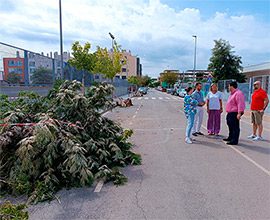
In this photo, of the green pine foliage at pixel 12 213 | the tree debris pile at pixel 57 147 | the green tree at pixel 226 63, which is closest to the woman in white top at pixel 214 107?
the tree debris pile at pixel 57 147

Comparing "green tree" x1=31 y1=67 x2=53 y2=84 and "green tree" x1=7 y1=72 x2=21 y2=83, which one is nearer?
"green tree" x1=7 y1=72 x2=21 y2=83

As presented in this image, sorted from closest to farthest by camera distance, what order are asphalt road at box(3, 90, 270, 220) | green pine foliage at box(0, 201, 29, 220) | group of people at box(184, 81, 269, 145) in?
1. green pine foliage at box(0, 201, 29, 220)
2. asphalt road at box(3, 90, 270, 220)
3. group of people at box(184, 81, 269, 145)

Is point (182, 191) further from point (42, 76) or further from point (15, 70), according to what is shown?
point (42, 76)

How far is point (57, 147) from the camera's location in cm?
428

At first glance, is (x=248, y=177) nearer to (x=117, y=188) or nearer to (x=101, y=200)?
(x=117, y=188)

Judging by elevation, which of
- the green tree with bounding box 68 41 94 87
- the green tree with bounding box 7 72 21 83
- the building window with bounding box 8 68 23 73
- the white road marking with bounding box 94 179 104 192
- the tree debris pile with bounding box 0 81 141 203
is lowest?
the white road marking with bounding box 94 179 104 192

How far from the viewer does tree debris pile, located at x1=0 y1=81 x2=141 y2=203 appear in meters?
3.69

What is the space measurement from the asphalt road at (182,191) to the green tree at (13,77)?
5.95 meters

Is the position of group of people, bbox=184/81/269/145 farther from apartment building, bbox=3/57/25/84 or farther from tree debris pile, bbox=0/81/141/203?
apartment building, bbox=3/57/25/84

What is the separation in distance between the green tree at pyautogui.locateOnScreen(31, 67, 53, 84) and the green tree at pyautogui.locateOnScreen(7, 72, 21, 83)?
1.04 m

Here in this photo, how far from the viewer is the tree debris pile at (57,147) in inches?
145

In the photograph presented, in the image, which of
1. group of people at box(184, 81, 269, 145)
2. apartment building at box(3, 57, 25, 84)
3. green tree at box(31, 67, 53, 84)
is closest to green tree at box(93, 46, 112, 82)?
green tree at box(31, 67, 53, 84)

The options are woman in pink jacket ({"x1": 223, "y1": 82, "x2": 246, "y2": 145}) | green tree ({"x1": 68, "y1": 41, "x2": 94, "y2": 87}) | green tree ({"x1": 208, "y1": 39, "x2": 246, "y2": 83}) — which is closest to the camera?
woman in pink jacket ({"x1": 223, "y1": 82, "x2": 246, "y2": 145})

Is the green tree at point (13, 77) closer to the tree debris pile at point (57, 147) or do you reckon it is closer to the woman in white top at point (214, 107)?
the tree debris pile at point (57, 147)
